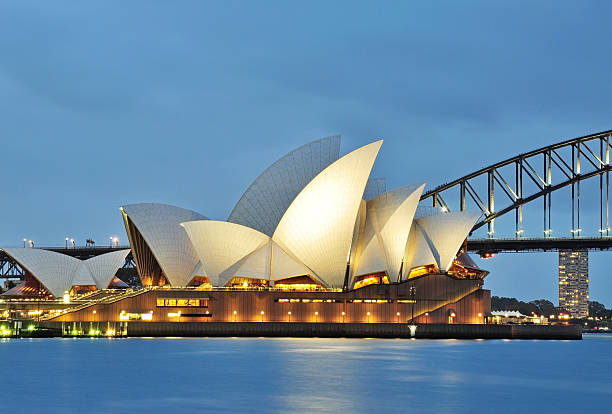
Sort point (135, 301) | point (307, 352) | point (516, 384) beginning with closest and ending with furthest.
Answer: point (516, 384) < point (307, 352) < point (135, 301)

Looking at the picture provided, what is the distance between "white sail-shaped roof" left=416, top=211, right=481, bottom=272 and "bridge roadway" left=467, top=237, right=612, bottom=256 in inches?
1079

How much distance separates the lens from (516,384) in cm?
4359

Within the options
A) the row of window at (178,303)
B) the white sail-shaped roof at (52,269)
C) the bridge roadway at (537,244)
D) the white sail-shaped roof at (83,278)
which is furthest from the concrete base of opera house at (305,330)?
the bridge roadway at (537,244)

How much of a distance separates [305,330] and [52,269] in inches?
A: 1573

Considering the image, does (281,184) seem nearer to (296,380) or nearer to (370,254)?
(370,254)

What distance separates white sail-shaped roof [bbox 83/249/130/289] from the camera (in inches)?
4296

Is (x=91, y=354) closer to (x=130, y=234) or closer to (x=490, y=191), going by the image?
(x=130, y=234)

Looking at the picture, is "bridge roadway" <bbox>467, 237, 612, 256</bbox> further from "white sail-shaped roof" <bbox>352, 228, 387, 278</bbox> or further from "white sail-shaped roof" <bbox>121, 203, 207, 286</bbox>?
"white sail-shaped roof" <bbox>121, 203, 207, 286</bbox>

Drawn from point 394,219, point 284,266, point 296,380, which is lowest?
point 296,380

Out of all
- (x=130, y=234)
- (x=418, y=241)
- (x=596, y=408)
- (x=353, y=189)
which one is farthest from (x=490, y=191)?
(x=596, y=408)

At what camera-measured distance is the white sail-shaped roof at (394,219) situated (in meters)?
81.7

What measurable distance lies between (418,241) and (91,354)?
38825mm

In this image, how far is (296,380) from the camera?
42938 millimetres

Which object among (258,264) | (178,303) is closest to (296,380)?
(258,264)
